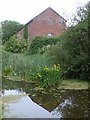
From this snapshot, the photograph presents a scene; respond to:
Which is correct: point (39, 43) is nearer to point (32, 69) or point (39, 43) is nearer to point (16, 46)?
point (16, 46)

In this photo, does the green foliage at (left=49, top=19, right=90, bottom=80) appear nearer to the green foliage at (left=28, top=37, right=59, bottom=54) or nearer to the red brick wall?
the green foliage at (left=28, top=37, right=59, bottom=54)

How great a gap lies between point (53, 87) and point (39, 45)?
14.9 meters

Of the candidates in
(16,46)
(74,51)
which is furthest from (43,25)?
(74,51)

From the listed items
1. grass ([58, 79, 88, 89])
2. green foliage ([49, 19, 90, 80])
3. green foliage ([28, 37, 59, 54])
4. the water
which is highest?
green foliage ([28, 37, 59, 54])

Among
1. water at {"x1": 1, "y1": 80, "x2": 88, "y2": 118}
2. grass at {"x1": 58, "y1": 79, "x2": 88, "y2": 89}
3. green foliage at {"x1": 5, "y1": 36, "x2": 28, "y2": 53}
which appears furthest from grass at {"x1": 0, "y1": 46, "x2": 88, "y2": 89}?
green foliage at {"x1": 5, "y1": 36, "x2": 28, "y2": 53}

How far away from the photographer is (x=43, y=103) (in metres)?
10.4

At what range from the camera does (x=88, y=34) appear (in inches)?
594

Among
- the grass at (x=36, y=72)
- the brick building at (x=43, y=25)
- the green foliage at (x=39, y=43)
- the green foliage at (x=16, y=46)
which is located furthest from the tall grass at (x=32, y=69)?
the brick building at (x=43, y=25)

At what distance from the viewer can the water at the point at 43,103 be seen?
873 centimetres

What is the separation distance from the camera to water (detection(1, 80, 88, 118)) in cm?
873

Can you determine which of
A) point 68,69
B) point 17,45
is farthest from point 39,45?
point 68,69

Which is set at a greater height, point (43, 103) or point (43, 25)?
point (43, 25)

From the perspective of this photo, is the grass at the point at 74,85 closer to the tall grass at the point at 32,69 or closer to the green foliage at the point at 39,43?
the tall grass at the point at 32,69

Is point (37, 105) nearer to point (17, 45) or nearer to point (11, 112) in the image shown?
point (11, 112)
